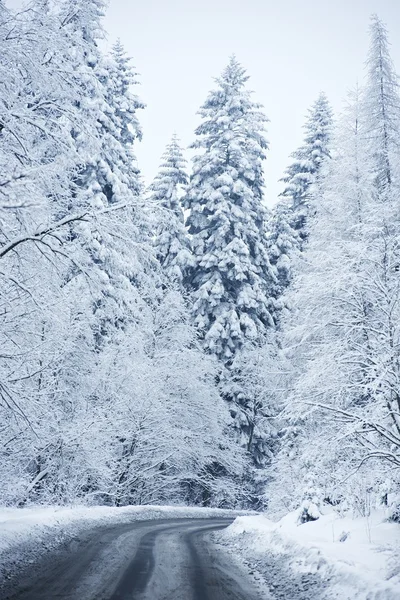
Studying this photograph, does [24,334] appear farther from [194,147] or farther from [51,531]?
[194,147]

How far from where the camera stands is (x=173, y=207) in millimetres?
32500

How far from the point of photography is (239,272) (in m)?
29.7

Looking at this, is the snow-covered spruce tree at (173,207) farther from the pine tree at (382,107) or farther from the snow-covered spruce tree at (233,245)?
the pine tree at (382,107)

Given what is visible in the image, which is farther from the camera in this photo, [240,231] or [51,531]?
[240,231]

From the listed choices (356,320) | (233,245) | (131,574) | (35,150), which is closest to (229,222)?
(233,245)

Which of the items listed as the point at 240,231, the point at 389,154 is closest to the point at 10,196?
the point at 389,154

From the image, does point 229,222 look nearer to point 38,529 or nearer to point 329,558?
point 38,529

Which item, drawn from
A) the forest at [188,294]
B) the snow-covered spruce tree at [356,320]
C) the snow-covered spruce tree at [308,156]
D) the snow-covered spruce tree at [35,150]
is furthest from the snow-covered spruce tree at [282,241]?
the snow-covered spruce tree at [35,150]

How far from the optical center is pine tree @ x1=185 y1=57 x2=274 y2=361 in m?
29.5

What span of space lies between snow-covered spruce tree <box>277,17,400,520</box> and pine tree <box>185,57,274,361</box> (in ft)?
36.6

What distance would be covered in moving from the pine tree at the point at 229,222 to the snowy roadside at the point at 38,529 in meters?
14.8

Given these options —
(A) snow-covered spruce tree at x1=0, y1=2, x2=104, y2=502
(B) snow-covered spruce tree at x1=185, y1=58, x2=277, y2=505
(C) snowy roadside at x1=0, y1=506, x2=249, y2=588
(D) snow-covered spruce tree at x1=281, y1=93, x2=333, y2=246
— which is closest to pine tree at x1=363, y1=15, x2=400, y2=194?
(A) snow-covered spruce tree at x1=0, y1=2, x2=104, y2=502

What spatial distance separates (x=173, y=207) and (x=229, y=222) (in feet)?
14.0

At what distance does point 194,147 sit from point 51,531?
94.8 feet
